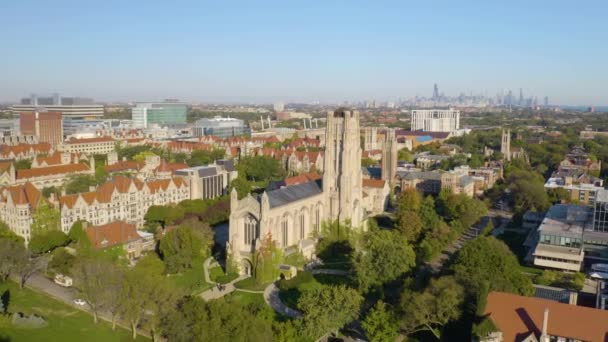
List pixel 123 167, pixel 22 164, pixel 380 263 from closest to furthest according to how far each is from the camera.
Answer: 1. pixel 380 263
2. pixel 123 167
3. pixel 22 164

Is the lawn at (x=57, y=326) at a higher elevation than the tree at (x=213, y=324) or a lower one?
lower

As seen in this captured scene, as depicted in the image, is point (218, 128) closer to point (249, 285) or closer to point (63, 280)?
point (63, 280)

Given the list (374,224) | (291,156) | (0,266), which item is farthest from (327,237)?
(291,156)

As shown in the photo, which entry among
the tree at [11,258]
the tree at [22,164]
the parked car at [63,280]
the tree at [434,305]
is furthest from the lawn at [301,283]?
the tree at [22,164]

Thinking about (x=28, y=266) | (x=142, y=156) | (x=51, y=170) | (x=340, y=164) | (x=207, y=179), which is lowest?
(x=28, y=266)

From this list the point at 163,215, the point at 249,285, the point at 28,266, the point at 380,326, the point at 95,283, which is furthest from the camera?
the point at 163,215

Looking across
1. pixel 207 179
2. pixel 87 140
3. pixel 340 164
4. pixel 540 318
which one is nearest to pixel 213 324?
pixel 540 318

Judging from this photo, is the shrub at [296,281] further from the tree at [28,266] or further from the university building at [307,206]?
the tree at [28,266]
